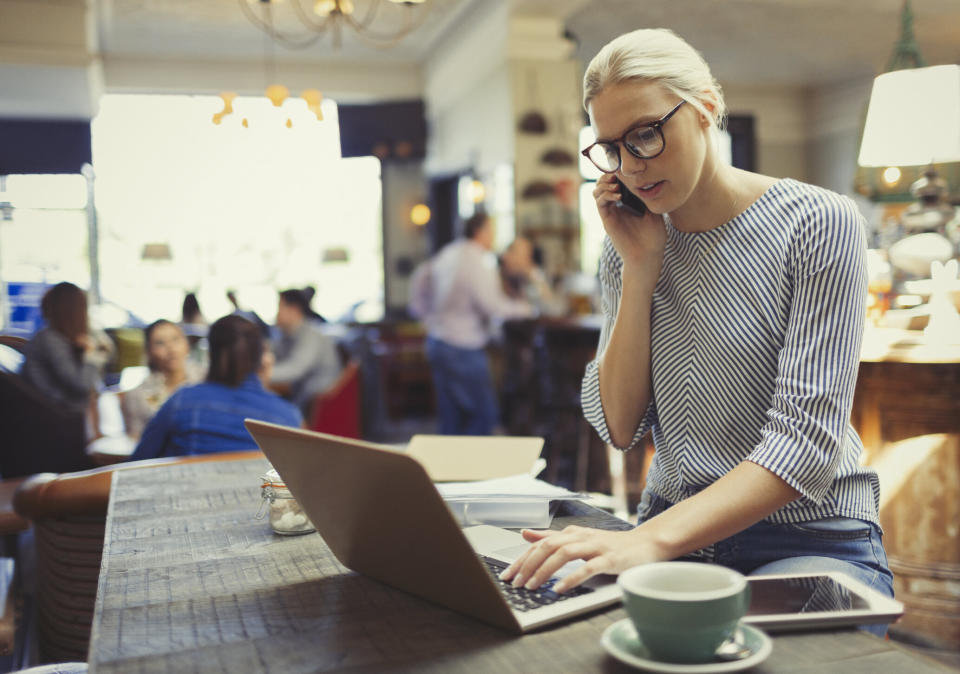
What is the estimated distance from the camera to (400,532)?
911mm

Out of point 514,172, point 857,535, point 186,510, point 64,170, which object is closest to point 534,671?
point 857,535

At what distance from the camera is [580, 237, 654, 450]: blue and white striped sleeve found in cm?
148

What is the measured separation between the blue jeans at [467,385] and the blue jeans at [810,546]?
4.32 m

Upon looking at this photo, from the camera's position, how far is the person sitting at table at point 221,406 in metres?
2.73

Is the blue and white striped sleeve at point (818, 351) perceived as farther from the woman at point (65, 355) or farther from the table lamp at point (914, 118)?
the woman at point (65, 355)

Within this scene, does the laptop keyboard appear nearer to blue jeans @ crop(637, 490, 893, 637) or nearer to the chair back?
blue jeans @ crop(637, 490, 893, 637)

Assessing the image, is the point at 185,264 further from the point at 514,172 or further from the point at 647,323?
the point at 647,323

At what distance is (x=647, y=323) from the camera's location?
140cm

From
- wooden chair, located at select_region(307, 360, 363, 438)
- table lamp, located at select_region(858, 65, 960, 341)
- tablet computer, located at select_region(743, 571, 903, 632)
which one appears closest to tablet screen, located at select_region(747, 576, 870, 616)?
tablet computer, located at select_region(743, 571, 903, 632)

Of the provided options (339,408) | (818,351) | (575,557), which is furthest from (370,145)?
(575,557)

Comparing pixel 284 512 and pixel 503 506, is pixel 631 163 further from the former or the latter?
pixel 284 512

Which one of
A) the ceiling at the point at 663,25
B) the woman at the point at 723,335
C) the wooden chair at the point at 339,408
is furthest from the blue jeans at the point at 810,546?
the ceiling at the point at 663,25

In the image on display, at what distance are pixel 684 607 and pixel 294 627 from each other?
15.9 inches

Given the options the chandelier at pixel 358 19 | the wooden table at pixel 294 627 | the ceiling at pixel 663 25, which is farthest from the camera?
the ceiling at pixel 663 25
